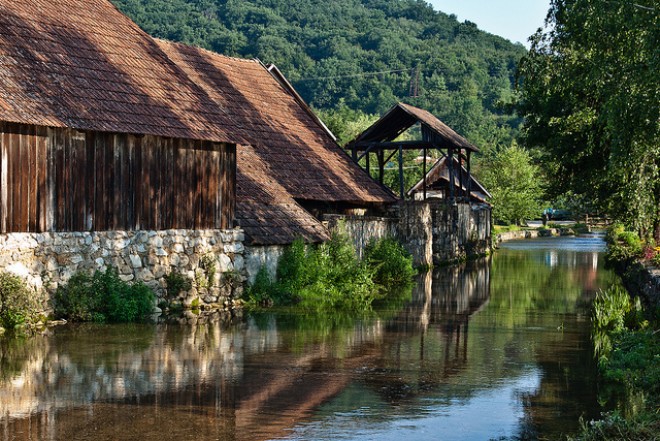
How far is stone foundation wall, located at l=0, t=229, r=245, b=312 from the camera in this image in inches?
753

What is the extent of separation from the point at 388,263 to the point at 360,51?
121990 millimetres

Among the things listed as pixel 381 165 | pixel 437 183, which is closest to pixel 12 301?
pixel 381 165

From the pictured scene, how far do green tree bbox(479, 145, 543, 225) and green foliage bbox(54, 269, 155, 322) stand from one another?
5946 cm

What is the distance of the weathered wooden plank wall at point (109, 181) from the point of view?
62.5 ft

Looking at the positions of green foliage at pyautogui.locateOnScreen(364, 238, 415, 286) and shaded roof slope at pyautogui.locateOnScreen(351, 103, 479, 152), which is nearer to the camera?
green foliage at pyautogui.locateOnScreen(364, 238, 415, 286)

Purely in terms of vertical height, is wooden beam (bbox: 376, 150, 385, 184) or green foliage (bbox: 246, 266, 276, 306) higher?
wooden beam (bbox: 376, 150, 385, 184)

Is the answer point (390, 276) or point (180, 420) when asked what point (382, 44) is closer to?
point (390, 276)

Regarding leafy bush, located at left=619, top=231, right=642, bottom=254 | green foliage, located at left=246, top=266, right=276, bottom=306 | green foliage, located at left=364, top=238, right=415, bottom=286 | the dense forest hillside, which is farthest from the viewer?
the dense forest hillside

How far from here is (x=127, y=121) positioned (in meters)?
20.9

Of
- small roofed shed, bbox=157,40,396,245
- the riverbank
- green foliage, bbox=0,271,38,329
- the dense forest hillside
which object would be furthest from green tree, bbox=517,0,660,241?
the dense forest hillside

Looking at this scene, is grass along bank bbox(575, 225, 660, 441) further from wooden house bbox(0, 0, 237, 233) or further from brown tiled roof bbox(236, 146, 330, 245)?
wooden house bbox(0, 0, 237, 233)

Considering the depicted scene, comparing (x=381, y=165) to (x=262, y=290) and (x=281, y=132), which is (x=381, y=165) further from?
(x=262, y=290)

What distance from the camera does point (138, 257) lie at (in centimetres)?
2152

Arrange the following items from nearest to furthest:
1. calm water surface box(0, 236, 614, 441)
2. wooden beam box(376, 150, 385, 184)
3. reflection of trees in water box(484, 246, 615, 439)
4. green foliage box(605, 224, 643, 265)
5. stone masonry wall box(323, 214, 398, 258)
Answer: calm water surface box(0, 236, 614, 441) → reflection of trees in water box(484, 246, 615, 439) → stone masonry wall box(323, 214, 398, 258) → green foliage box(605, 224, 643, 265) → wooden beam box(376, 150, 385, 184)
